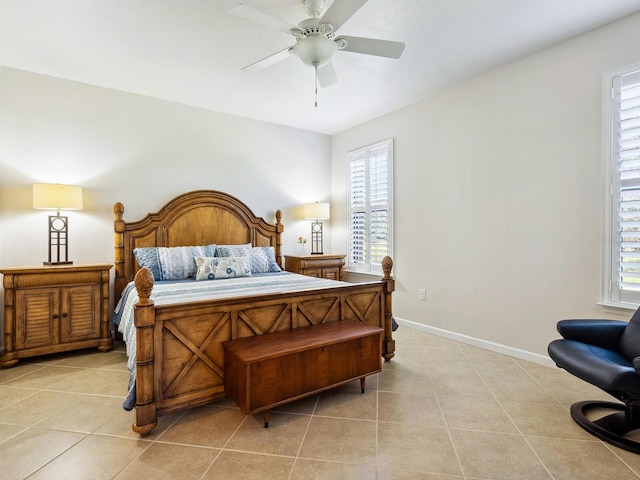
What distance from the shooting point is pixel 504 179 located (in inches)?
127

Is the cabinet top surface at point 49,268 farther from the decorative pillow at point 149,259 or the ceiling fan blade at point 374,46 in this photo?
the ceiling fan blade at point 374,46

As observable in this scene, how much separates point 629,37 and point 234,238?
4.19 m

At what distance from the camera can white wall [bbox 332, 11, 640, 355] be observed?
269 cm

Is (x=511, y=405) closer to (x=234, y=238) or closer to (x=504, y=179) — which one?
(x=504, y=179)

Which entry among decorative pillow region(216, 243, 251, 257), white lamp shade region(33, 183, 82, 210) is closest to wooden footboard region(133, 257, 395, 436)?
decorative pillow region(216, 243, 251, 257)

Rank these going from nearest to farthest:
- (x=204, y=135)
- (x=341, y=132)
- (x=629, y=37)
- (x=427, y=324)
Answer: (x=629, y=37)
(x=427, y=324)
(x=204, y=135)
(x=341, y=132)

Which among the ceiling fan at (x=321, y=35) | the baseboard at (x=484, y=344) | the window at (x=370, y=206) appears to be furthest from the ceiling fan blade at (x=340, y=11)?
the baseboard at (x=484, y=344)

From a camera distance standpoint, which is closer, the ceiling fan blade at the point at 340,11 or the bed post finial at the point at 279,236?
the ceiling fan blade at the point at 340,11

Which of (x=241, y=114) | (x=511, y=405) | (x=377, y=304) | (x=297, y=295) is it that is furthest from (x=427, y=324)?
Result: (x=241, y=114)

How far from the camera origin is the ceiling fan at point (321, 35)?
6.45 ft

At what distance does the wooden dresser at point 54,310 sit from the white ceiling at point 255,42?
76.7 inches

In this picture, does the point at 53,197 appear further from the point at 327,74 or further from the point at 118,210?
the point at 327,74

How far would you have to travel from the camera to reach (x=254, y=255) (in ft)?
13.4

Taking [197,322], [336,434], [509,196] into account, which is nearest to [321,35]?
[197,322]
